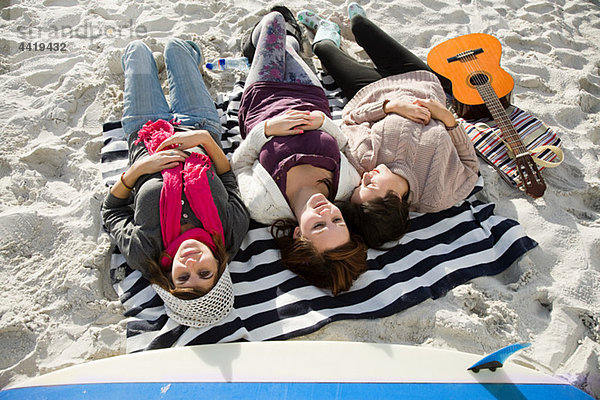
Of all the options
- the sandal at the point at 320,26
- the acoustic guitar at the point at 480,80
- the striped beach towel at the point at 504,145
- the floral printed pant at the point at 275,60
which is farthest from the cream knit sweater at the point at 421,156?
the sandal at the point at 320,26

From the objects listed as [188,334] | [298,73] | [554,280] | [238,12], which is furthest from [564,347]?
[238,12]

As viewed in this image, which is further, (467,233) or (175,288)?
(467,233)

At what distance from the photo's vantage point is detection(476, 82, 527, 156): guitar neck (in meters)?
3.02

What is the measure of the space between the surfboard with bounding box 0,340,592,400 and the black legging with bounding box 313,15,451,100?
2.15 metres

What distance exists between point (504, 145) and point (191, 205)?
2240 millimetres

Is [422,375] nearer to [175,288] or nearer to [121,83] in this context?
[175,288]

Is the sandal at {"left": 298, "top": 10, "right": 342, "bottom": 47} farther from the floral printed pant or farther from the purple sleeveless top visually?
the purple sleeveless top

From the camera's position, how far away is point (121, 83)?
348 centimetres

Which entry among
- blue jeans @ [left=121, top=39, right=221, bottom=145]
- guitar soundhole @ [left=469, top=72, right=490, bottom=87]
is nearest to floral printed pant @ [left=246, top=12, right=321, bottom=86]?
blue jeans @ [left=121, top=39, right=221, bottom=145]

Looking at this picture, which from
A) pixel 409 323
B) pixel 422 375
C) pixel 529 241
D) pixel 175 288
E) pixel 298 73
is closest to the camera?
pixel 422 375

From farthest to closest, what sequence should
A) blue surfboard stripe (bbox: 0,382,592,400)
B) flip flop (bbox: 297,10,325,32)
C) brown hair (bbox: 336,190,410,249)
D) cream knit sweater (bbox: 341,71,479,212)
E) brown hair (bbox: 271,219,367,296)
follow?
flip flop (bbox: 297,10,325,32) → cream knit sweater (bbox: 341,71,479,212) → brown hair (bbox: 336,190,410,249) → brown hair (bbox: 271,219,367,296) → blue surfboard stripe (bbox: 0,382,592,400)

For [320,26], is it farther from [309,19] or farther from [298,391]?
[298,391]

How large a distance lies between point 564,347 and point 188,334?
187cm

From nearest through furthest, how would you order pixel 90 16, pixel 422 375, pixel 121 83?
1. pixel 422 375
2. pixel 121 83
3. pixel 90 16
